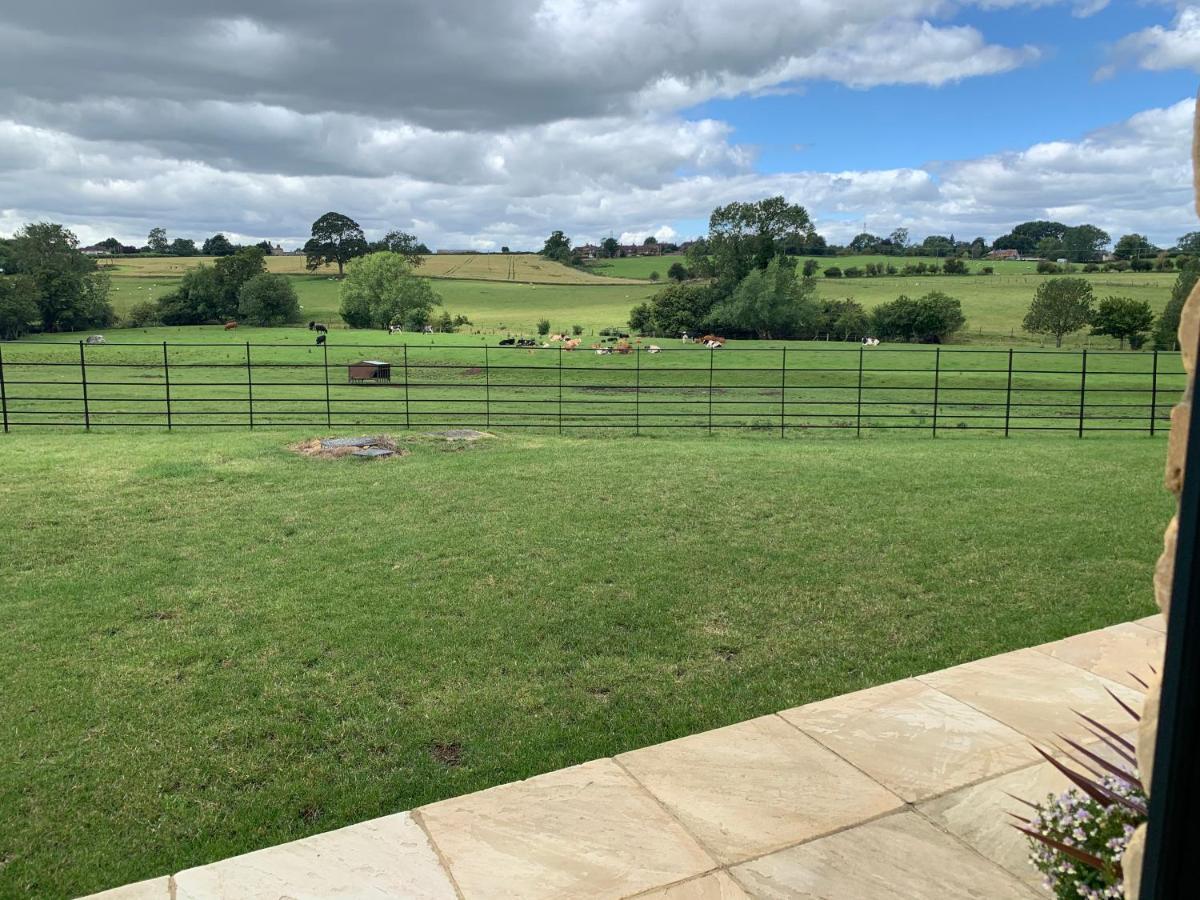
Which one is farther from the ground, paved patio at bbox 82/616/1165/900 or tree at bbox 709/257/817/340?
tree at bbox 709/257/817/340

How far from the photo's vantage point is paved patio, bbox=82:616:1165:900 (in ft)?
9.05

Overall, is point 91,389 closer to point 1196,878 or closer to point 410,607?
point 410,607

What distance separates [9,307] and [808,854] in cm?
6909

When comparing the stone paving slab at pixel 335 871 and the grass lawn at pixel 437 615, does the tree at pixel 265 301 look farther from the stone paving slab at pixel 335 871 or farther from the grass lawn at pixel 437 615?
the stone paving slab at pixel 335 871

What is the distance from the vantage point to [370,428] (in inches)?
696

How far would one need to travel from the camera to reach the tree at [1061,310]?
187ft

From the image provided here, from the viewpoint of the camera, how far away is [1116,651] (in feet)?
15.5

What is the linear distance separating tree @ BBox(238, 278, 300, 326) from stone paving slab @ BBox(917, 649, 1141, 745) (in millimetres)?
74566

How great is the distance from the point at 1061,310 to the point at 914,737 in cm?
6207

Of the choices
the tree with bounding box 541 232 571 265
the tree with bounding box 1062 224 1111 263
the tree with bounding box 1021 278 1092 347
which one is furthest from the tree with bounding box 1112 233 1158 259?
the tree with bounding box 541 232 571 265

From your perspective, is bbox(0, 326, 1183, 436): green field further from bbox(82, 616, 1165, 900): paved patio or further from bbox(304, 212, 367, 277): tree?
bbox(304, 212, 367, 277): tree

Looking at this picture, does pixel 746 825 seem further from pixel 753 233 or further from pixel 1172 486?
pixel 753 233

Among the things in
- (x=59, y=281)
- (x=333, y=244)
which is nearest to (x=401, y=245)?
(x=333, y=244)

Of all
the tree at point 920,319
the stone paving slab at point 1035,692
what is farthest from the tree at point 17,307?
the stone paving slab at point 1035,692
